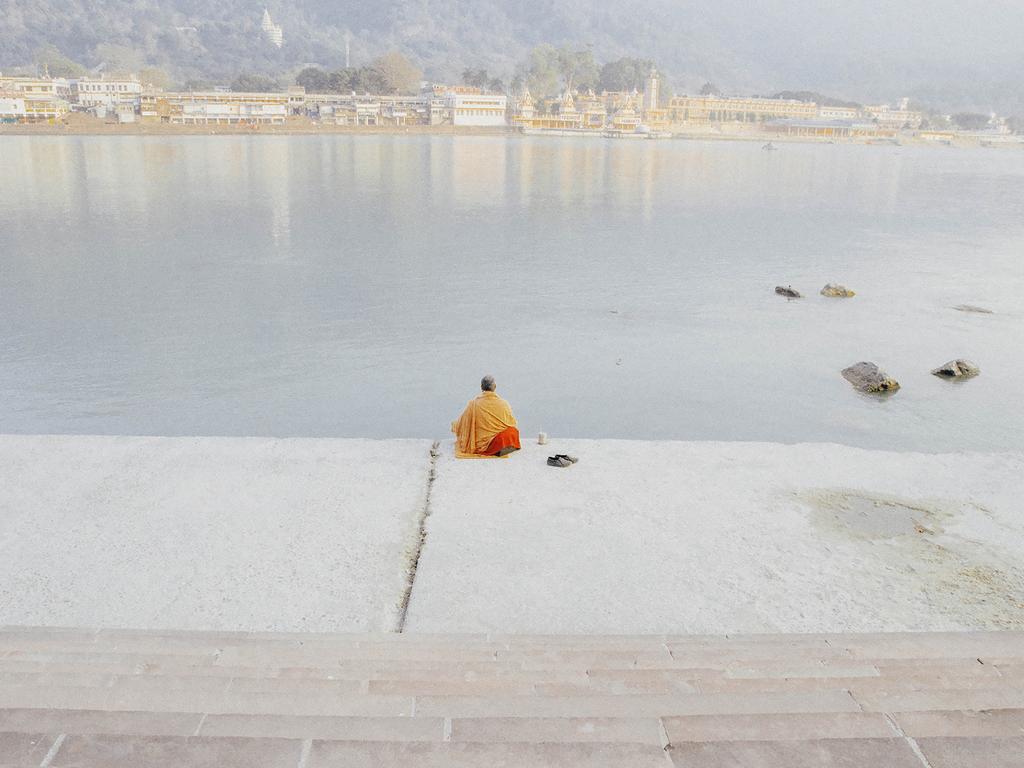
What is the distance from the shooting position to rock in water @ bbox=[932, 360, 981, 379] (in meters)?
11.2

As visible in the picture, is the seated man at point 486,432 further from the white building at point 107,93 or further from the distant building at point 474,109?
the distant building at point 474,109

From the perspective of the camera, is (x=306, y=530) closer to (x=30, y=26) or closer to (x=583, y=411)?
(x=583, y=411)

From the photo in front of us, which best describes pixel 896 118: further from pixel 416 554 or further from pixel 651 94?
pixel 416 554

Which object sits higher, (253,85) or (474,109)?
(253,85)

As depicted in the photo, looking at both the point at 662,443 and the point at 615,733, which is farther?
the point at 662,443

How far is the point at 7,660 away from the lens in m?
3.26

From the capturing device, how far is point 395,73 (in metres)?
126

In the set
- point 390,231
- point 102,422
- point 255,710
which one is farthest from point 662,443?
point 390,231

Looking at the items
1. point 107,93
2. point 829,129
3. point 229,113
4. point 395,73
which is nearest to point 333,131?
point 229,113

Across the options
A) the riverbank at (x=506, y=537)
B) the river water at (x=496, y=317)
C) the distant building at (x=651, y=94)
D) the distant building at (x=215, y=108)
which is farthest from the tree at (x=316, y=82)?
the riverbank at (x=506, y=537)

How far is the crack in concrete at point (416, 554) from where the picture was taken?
4.27 m

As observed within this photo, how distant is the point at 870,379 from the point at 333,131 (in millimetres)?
103745

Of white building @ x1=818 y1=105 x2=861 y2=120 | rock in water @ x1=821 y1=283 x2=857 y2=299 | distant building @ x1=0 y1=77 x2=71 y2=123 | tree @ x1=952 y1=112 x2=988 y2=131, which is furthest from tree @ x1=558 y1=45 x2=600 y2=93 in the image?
rock in water @ x1=821 y1=283 x2=857 y2=299

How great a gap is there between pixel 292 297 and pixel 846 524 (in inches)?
460
